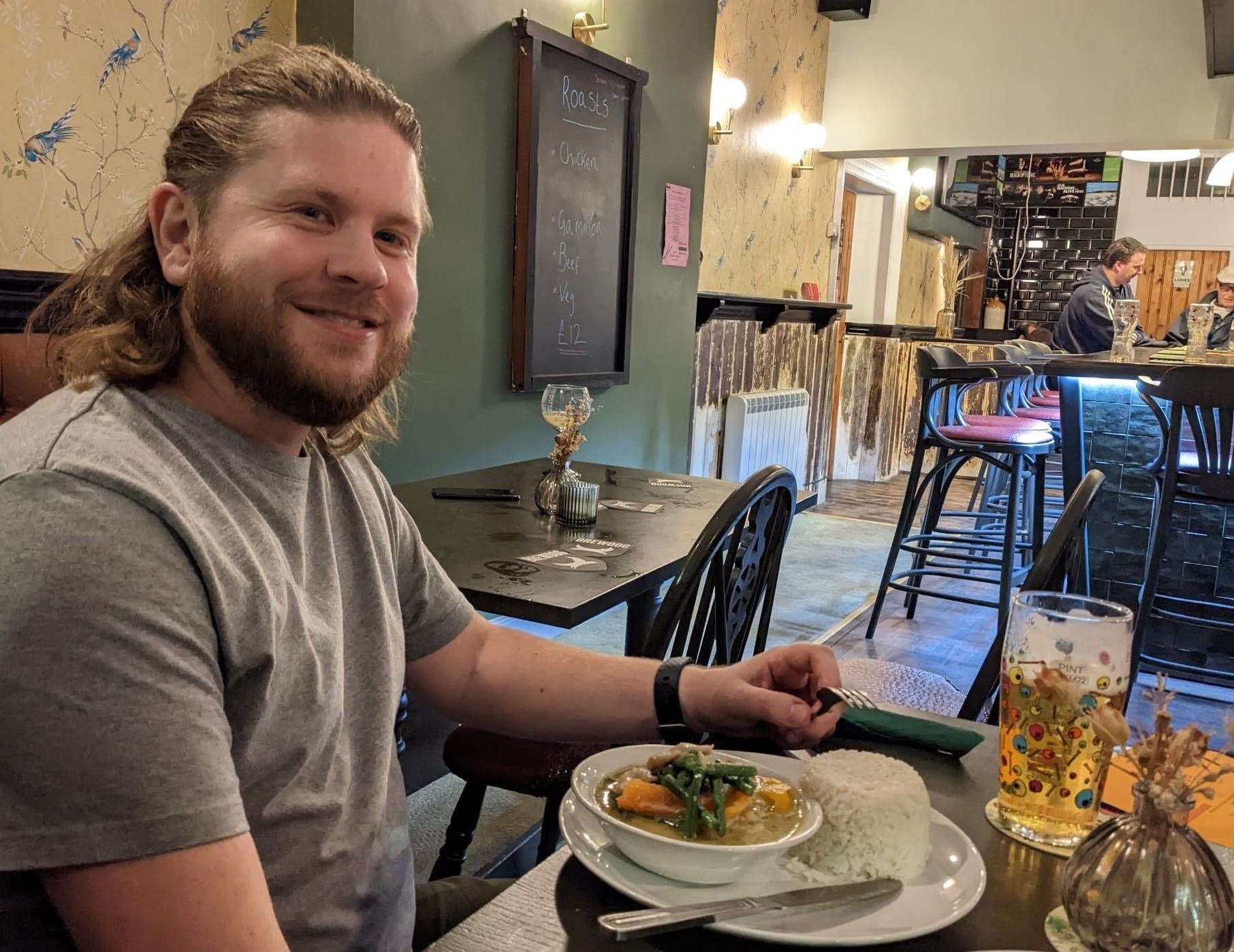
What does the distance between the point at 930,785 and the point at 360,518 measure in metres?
0.57

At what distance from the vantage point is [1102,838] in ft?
2.02

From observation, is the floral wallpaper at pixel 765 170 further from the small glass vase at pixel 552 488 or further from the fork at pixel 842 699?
the fork at pixel 842 699

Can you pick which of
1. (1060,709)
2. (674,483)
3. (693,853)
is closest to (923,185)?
(674,483)

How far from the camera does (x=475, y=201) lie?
3211 mm

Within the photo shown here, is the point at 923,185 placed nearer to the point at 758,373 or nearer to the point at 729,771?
the point at 758,373

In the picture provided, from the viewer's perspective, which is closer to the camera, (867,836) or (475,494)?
(867,836)

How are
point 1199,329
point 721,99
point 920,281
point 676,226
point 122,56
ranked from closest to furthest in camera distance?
1. point 122,56
2. point 1199,329
3. point 676,226
4. point 721,99
5. point 920,281

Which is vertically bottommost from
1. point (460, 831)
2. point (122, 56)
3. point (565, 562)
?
point (460, 831)

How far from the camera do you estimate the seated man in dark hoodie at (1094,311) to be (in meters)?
5.59

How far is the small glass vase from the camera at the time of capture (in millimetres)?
2082

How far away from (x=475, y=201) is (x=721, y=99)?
217cm

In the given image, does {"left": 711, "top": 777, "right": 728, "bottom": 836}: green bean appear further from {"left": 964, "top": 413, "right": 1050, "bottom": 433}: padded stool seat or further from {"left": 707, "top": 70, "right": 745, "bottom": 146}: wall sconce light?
{"left": 707, "top": 70, "right": 745, "bottom": 146}: wall sconce light

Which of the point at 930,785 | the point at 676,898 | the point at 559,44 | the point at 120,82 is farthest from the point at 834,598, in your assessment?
the point at 676,898

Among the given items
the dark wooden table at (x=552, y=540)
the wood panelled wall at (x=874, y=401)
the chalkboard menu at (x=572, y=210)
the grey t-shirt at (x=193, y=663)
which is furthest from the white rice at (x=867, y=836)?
the wood panelled wall at (x=874, y=401)
